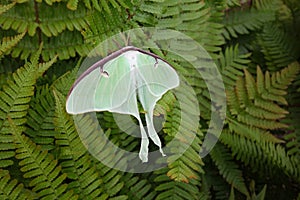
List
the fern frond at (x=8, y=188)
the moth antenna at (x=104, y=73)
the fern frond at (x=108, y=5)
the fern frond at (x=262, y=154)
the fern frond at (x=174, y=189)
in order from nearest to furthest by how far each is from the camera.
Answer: the moth antenna at (x=104, y=73)
the fern frond at (x=8, y=188)
the fern frond at (x=108, y=5)
the fern frond at (x=174, y=189)
the fern frond at (x=262, y=154)

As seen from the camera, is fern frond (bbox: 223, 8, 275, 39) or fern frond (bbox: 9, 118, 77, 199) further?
fern frond (bbox: 223, 8, 275, 39)

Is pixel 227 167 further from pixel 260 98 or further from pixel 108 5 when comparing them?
pixel 108 5

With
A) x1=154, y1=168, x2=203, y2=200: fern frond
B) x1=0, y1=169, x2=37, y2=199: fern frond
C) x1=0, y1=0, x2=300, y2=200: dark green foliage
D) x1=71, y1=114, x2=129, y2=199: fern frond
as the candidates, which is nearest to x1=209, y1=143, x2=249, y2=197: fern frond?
x1=0, y1=0, x2=300, y2=200: dark green foliage

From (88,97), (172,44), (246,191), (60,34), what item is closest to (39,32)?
(60,34)

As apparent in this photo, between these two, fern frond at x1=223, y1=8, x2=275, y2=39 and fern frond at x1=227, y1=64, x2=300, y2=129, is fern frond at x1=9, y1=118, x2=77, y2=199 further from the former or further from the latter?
fern frond at x1=223, y1=8, x2=275, y2=39

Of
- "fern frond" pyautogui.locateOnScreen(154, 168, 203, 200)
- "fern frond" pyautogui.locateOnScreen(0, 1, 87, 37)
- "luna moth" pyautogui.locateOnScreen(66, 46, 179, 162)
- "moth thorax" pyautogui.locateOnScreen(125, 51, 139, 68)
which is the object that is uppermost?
"fern frond" pyautogui.locateOnScreen(0, 1, 87, 37)

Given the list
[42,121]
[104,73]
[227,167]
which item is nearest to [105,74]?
[104,73]

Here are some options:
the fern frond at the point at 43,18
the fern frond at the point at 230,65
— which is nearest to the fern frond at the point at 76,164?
the fern frond at the point at 43,18

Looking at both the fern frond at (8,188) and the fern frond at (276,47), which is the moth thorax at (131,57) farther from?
the fern frond at (276,47)
